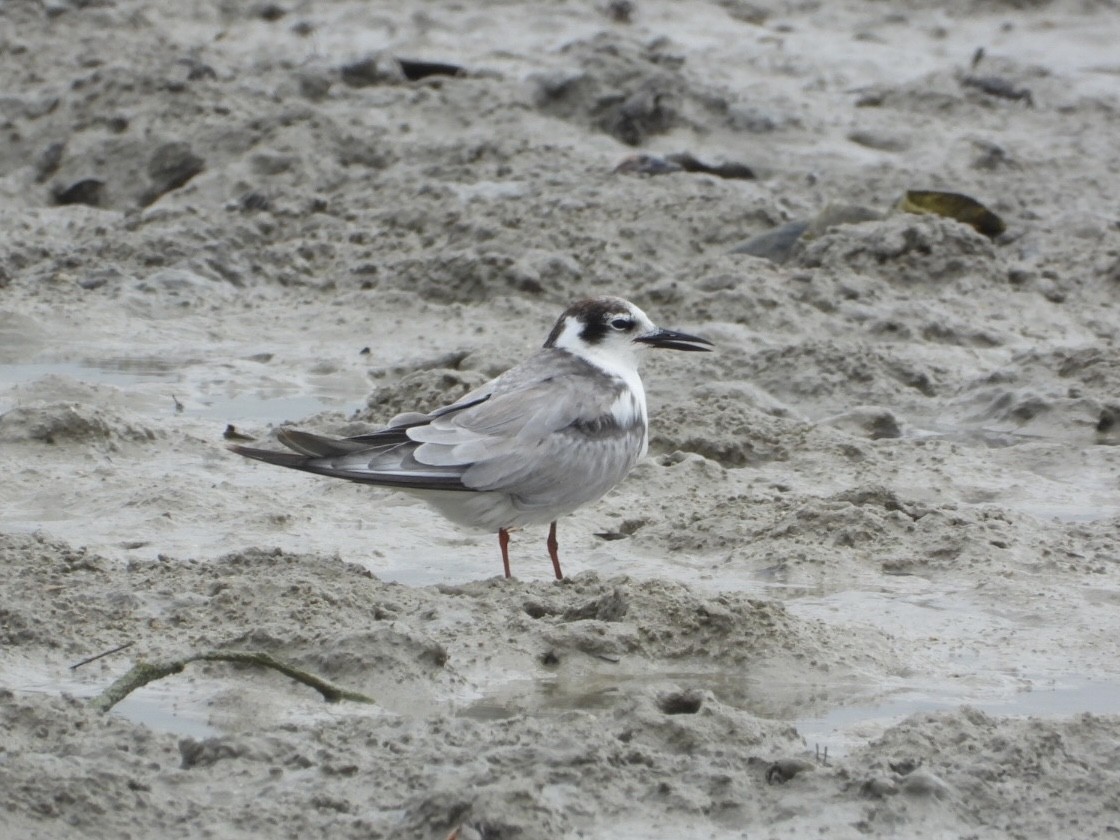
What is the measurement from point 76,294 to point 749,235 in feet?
10.0

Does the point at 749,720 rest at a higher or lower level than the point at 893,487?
higher

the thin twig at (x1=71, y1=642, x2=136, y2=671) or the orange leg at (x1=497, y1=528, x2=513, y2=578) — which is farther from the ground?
the thin twig at (x1=71, y1=642, x2=136, y2=671)

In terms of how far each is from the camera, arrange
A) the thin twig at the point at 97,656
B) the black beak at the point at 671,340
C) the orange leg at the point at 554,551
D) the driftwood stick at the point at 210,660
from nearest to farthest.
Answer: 1. the driftwood stick at the point at 210,660
2. the thin twig at the point at 97,656
3. the orange leg at the point at 554,551
4. the black beak at the point at 671,340

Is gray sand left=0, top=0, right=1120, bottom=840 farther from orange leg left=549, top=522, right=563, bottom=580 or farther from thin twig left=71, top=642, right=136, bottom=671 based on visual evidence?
orange leg left=549, top=522, right=563, bottom=580

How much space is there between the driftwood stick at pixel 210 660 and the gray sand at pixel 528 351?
0.04 metres

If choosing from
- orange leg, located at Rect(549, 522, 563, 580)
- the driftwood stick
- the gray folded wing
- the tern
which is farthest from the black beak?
the driftwood stick

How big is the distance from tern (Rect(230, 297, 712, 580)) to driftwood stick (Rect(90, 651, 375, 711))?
80cm

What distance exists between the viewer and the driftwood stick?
4.11m

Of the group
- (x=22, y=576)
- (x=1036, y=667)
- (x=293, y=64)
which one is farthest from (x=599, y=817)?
(x=293, y=64)

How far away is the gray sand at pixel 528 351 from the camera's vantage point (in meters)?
3.82

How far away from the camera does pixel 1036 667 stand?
4727 millimetres

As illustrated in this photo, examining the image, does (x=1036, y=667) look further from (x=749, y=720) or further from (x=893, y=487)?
(x=893, y=487)

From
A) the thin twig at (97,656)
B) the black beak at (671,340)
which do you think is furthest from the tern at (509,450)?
the thin twig at (97,656)

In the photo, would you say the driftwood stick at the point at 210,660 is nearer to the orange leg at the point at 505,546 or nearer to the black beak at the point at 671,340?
the orange leg at the point at 505,546
